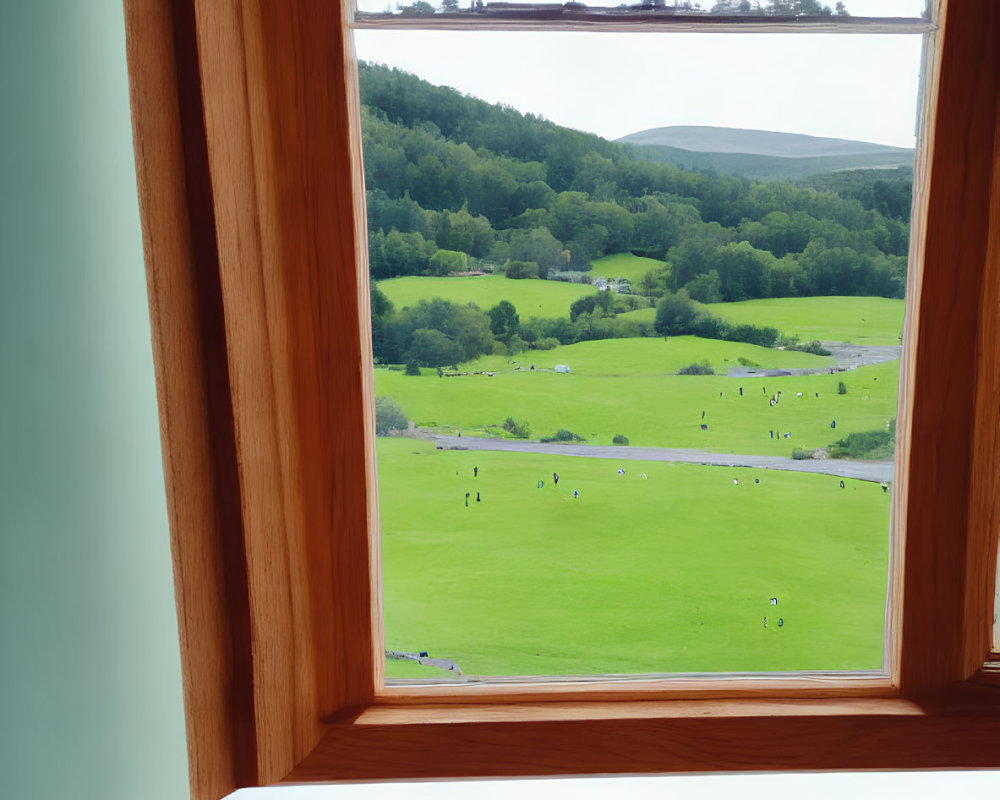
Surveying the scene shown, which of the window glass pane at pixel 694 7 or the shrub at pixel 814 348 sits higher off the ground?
the window glass pane at pixel 694 7

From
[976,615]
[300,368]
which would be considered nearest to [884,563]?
[976,615]

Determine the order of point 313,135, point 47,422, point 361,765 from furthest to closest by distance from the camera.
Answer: point 361,765, point 313,135, point 47,422

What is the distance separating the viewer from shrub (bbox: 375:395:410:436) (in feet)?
3.32

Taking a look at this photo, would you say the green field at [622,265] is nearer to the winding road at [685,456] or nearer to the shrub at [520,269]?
the shrub at [520,269]

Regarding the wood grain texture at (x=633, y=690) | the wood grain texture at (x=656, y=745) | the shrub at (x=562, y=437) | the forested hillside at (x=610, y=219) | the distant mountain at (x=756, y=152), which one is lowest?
the wood grain texture at (x=656, y=745)

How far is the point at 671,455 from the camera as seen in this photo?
103cm

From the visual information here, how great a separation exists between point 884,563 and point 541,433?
0.53 meters

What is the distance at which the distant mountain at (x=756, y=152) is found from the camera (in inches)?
37.8

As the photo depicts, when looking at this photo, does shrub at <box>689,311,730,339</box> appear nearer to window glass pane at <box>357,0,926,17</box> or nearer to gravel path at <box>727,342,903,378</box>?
gravel path at <box>727,342,903,378</box>

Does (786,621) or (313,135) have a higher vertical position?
(313,135)

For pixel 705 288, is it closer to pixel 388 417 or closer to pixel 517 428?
pixel 517 428

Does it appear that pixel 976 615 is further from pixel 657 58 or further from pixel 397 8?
pixel 397 8

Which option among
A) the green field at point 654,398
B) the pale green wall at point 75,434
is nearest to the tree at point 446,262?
the green field at point 654,398

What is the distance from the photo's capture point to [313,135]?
0.89 meters
